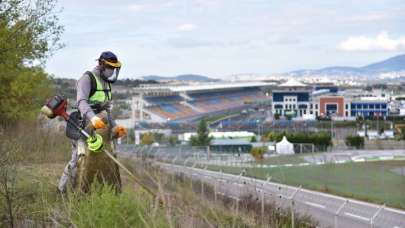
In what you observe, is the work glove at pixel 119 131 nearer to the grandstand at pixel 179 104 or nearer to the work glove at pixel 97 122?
the work glove at pixel 97 122

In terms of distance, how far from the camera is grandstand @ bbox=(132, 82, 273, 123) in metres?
134

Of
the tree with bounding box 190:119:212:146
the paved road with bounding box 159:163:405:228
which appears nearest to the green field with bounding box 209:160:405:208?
the paved road with bounding box 159:163:405:228

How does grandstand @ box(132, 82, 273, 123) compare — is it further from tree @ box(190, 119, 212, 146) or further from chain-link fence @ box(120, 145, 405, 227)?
chain-link fence @ box(120, 145, 405, 227)

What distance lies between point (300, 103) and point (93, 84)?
491 feet

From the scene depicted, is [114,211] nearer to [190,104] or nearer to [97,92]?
[97,92]

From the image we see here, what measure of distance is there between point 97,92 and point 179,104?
152661mm

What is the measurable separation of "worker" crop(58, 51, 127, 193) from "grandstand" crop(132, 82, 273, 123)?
367ft

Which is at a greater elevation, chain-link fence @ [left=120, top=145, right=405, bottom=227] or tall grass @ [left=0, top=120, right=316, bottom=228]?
tall grass @ [left=0, top=120, right=316, bottom=228]

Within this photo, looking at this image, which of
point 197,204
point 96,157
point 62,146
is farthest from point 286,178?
point 197,204

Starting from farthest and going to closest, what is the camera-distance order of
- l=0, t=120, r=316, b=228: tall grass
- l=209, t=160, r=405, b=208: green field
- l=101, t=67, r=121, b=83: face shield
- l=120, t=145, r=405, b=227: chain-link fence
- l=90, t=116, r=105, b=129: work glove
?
l=209, t=160, r=405, b=208: green field
l=120, t=145, r=405, b=227: chain-link fence
l=101, t=67, r=121, b=83: face shield
l=90, t=116, r=105, b=129: work glove
l=0, t=120, r=316, b=228: tall grass

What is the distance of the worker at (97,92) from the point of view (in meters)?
8.12

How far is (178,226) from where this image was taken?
5855 millimetres

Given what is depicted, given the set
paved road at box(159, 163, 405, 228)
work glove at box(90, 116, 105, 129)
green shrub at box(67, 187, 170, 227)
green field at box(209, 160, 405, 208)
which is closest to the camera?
green shrub at box(67, 187, 170, 227)

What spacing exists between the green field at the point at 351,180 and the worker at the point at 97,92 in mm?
10504
